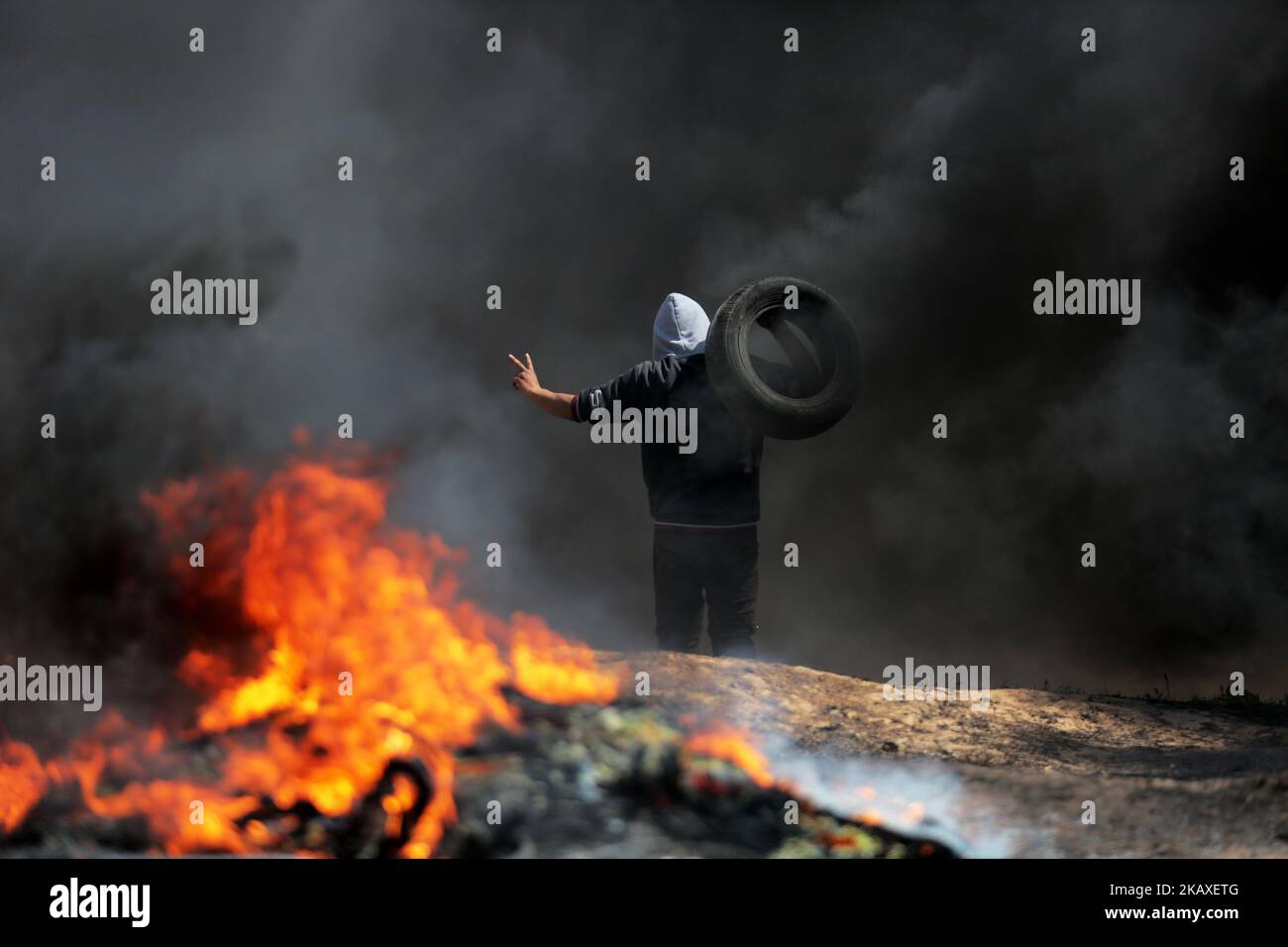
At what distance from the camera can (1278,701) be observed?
9.59 metres

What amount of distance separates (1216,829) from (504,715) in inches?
147

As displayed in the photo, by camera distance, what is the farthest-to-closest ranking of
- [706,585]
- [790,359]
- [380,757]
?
[790,359], [706,585], [380,757]

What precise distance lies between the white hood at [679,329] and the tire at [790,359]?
0.25 metres

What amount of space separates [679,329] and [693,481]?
41.7 inches

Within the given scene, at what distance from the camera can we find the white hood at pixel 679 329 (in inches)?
307

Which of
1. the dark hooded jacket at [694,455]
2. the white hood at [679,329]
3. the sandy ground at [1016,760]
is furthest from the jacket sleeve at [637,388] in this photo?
the sandy ground at [1016,760]

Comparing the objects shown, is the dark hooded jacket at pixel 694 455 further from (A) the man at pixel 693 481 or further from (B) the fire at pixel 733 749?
(B) the fire at pixel 733 749

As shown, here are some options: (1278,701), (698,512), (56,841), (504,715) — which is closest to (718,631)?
(698,512)

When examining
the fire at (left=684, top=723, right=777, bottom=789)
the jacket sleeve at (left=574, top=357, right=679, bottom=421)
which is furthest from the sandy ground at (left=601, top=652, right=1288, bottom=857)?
the jacket sleeve at (left=574, top=357, right=679, bottom=421)

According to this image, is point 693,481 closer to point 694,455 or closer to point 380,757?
point 694,455

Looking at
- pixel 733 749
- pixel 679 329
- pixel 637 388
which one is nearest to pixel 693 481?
pixel 637 388

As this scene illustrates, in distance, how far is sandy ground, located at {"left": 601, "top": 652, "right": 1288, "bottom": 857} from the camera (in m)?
5.76

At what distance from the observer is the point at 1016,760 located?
7238 mm

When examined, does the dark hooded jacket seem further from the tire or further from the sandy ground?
the sandy ground
